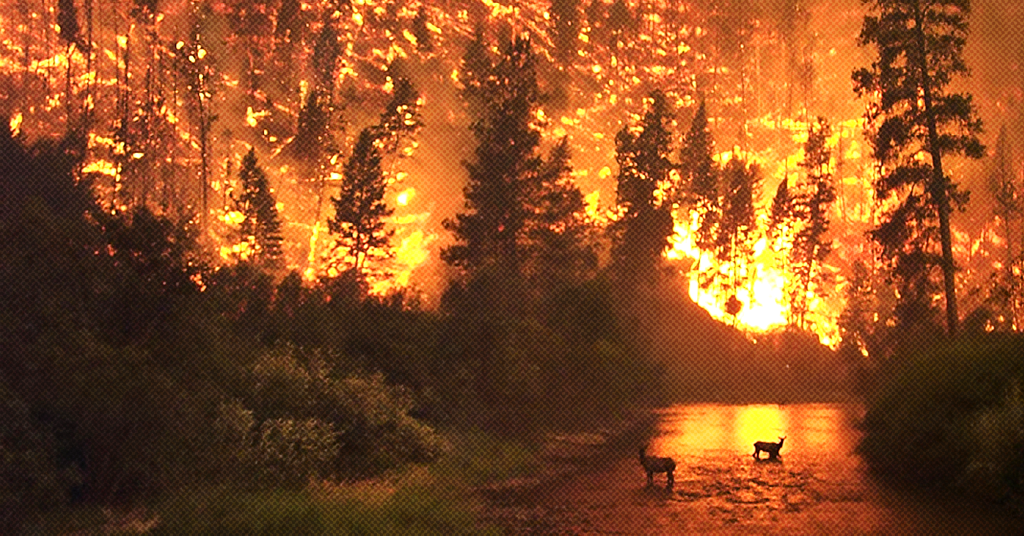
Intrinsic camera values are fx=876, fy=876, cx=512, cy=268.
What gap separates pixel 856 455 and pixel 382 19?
8633 centimetres

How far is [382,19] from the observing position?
10488 centimetres

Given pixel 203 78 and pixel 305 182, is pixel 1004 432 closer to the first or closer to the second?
pixel 305 182

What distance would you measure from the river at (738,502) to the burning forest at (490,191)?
233 inches

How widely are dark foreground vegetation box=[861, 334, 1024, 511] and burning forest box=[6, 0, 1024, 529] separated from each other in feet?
11.4

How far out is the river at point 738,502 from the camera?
1970 cm

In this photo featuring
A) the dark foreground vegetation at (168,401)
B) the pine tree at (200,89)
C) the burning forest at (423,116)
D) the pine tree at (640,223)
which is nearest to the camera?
the dark foreground vegetation at (168,401)

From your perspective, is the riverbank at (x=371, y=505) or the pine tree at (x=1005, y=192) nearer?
the riverbank at (x=371, y=505)

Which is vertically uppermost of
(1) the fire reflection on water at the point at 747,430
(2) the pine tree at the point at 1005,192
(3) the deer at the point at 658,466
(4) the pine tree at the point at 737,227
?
(2) the pine tree at the point at 1005,192

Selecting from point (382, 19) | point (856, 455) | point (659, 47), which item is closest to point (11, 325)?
point (856, 455)

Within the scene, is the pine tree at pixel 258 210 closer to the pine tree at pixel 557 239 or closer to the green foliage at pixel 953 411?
the pine tree at pixel 557 239

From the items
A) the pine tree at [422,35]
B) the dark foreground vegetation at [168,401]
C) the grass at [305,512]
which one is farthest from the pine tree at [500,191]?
the pine tree at [422,35]

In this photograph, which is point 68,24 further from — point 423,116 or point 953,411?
point 953,411

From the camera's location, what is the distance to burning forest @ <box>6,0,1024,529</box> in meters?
24.2

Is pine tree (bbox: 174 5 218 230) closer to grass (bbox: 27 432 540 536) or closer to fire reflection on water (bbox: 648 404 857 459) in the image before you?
fire reflection on water (bbox: 648 404 857 459)
